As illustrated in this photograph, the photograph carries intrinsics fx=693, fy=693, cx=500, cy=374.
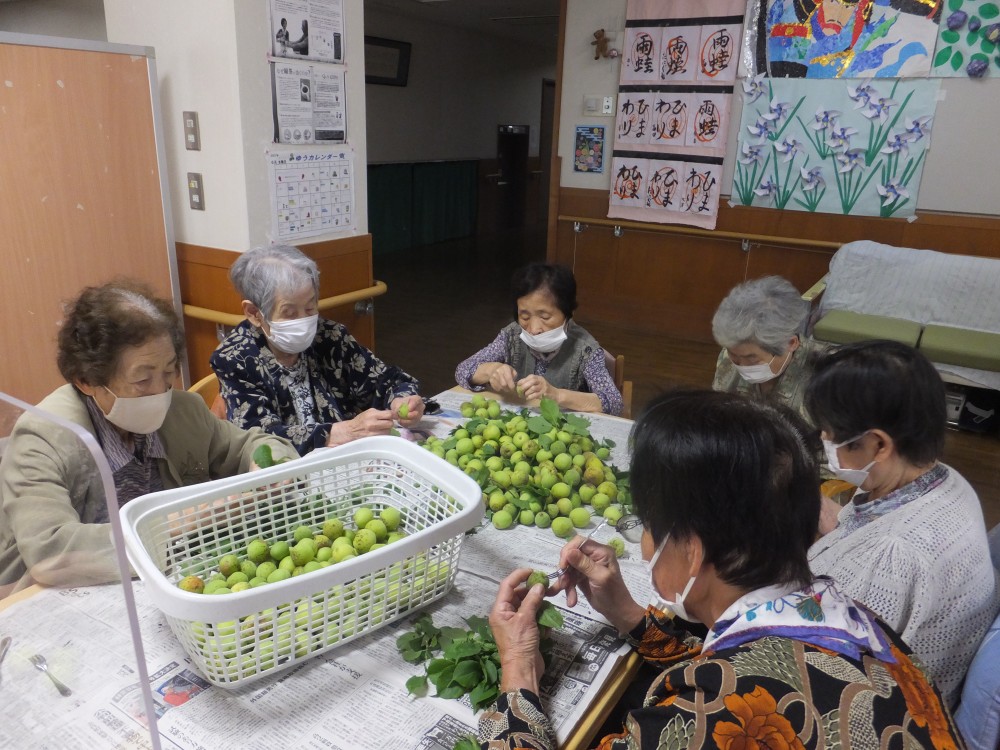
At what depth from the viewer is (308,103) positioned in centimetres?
295

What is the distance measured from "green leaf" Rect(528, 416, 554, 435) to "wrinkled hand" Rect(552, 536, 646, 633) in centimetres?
54

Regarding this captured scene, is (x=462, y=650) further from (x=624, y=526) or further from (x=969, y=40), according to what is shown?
(x=969, y=40)

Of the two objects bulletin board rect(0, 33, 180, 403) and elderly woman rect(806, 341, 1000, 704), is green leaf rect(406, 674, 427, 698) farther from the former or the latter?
bulletin board rect(0, 33, 180, 403)

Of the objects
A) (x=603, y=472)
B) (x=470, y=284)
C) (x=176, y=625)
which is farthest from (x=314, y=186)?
(x=470, y=284)

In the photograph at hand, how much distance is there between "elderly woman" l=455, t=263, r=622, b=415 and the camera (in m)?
2.44

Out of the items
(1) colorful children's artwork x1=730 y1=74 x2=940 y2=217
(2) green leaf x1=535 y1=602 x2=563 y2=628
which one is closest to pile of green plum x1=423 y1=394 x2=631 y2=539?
(2) green leaf x1=535 y1=602 x2=563 y2=628

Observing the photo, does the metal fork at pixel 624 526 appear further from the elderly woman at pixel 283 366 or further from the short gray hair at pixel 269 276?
the short gray hair at pixel 269 276

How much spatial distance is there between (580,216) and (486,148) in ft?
18.0

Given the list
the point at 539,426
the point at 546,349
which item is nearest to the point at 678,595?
the point at 539,426

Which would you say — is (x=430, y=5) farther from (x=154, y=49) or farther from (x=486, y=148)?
(x=154, y=49)

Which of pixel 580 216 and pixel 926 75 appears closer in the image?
pixel 926 75

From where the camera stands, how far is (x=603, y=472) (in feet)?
5.46

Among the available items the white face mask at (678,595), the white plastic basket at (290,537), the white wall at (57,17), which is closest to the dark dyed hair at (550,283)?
the white plastic basket at (290,537)

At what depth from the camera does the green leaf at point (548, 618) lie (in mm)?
1083
